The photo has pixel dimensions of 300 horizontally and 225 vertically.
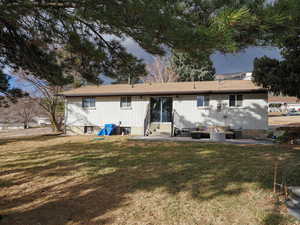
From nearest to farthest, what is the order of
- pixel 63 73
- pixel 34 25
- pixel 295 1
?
1. pixel 295 1
2. pixel 34 25
3. pixel 63 73

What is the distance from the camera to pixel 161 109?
14.0 m

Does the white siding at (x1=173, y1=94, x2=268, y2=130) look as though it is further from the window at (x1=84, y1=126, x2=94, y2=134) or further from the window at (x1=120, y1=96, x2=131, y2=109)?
the window at (x1=84, y1=126, x2=94, y2=134)

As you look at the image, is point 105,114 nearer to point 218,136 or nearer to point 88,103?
point 88,103

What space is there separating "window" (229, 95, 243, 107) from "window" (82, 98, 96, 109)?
10742 mm

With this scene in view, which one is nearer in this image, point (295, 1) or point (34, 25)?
point (295, 1)

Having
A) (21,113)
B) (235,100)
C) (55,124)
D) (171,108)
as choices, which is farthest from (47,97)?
(235,100)

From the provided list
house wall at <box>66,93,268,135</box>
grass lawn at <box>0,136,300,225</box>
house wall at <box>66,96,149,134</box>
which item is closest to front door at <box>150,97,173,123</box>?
house wall at <box>66,93,268,135</box>

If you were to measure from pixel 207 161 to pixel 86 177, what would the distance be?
414 cm

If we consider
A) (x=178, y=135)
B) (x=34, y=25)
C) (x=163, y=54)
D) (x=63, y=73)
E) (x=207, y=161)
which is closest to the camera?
(x=163, y=54)

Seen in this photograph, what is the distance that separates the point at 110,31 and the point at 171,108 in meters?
10.5

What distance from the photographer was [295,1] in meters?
1.99

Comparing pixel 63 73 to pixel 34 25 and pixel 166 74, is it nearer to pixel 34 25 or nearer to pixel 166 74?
pixel 34 25

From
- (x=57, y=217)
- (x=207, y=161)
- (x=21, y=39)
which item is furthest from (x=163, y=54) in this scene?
(x=207, y=161)

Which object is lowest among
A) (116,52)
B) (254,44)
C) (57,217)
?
(57,217)
